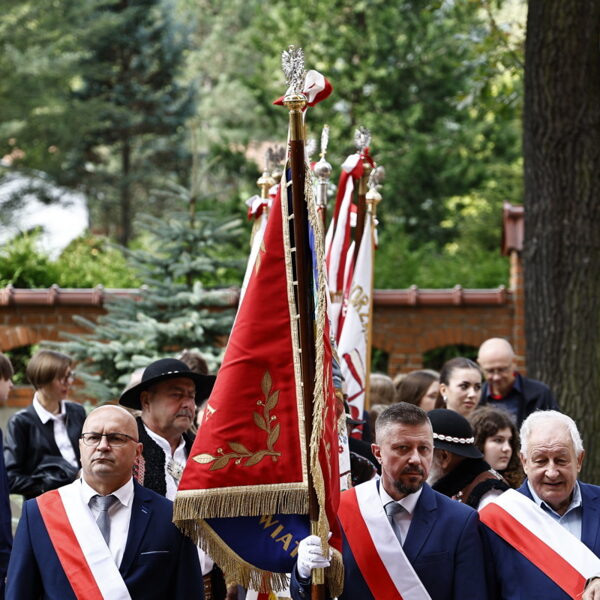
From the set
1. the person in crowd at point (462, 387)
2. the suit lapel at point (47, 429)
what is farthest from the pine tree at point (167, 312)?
the person in crowd at point (462, 387)

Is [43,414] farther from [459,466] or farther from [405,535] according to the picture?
[405,535]

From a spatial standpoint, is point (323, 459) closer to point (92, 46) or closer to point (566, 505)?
point (566, 505)

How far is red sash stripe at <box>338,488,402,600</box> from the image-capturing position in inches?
156

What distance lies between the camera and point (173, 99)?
28.7m

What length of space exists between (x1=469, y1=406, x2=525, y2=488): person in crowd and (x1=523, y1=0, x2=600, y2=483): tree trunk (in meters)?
2.82

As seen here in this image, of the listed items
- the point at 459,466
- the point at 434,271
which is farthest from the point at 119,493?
the point at 434,271

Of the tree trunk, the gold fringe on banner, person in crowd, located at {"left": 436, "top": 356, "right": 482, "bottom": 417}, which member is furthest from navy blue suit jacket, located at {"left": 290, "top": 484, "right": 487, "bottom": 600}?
the tree trunk

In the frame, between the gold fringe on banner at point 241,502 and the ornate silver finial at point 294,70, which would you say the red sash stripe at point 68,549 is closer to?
the gold fringe on banner at point 241,502

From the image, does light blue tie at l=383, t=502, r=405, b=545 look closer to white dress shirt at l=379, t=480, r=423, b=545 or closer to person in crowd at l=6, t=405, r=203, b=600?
white dress shirt at l=379, t=480, r=423, b=545

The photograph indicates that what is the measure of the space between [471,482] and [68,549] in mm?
1889

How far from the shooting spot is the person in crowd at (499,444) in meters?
5.51

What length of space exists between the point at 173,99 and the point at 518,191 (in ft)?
36.1

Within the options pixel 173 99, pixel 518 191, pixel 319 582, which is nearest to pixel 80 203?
pixel 173 99

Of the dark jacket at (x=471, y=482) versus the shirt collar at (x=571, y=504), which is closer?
the shirt collar at (x=571, y=504)
